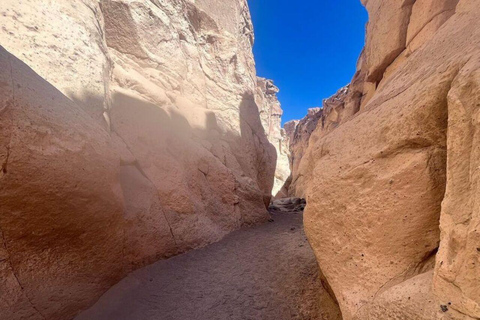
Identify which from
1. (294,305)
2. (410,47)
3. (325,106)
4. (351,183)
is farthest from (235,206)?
(325,106)

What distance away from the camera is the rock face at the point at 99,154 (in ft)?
9.12

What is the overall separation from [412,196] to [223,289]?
3.31m

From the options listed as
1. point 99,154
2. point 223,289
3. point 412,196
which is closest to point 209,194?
point 223,289

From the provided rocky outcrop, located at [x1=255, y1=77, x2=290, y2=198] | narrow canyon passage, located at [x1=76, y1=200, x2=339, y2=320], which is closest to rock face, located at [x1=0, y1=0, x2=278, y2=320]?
narrow canyon passage, located at [x1=76, y1=200, x2=339, y2=320]

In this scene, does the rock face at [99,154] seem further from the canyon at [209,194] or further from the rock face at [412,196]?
the rock face at [412,196]

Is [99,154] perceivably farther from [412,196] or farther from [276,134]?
[276,134]

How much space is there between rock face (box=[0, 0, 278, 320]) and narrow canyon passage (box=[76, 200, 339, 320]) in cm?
33

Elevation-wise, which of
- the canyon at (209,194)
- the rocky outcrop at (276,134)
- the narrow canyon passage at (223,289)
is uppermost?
the rocky outcrop at (276,134)

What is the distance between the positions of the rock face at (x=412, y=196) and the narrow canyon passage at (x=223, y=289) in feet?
3.67

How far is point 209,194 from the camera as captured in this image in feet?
22.3

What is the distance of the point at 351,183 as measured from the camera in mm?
2641

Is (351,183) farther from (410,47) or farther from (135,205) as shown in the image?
(410,47)

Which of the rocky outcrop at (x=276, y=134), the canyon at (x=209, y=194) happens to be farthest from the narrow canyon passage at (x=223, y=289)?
the rocky outcrop at (x=276, y=134)

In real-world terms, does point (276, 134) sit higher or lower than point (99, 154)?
higher
